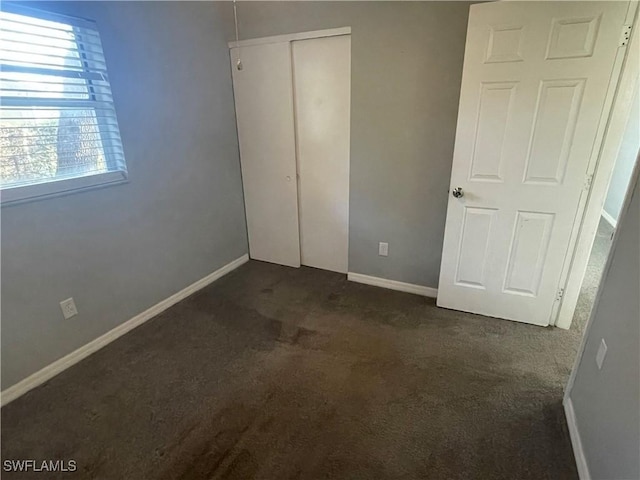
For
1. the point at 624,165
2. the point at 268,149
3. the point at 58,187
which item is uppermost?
the point at 268,149

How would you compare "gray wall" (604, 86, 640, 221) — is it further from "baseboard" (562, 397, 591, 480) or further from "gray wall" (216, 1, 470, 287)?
"baseboard" (562, 397, 591, 480)

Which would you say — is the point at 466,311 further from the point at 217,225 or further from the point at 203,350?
the point at 217,225

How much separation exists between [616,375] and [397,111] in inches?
76.6

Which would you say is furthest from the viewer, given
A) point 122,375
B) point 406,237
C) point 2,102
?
point 406,237

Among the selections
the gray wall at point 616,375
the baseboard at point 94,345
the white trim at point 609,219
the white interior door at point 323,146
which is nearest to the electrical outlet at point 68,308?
the baseboard at point 94,345

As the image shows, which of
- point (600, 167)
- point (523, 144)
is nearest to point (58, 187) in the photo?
point (523, 144)

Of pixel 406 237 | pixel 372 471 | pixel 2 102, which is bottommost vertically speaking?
pixel 372 471

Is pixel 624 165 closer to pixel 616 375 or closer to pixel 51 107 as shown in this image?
pixel 616 375

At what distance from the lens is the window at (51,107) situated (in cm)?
170

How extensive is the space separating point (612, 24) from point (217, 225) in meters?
2.97

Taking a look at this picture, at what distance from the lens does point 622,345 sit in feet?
4.10

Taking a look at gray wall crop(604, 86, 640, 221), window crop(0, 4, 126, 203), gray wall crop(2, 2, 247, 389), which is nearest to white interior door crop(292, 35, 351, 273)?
gray wall crop(2, 2, 247, 389)

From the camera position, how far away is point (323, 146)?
9.58 ft

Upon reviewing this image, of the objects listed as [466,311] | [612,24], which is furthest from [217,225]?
[612,24]
